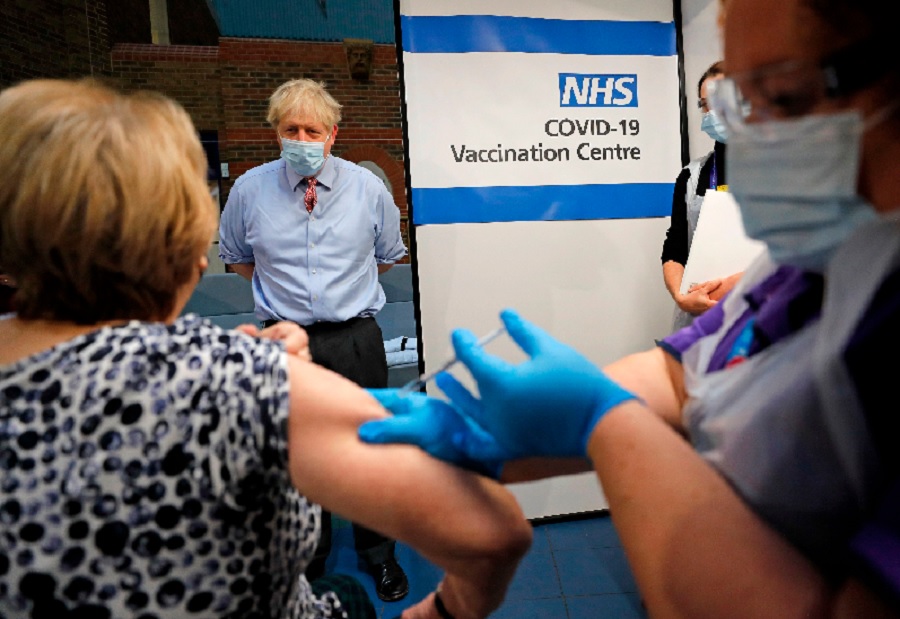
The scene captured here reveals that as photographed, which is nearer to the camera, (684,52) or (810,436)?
(810,436)

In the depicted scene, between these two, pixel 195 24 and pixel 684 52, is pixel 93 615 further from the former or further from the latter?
pixel 195 24

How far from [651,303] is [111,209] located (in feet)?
8.66

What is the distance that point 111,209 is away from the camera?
28.7 inches

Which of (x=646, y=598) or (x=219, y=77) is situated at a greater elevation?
(x=219, y=77)

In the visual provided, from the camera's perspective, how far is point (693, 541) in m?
0.62

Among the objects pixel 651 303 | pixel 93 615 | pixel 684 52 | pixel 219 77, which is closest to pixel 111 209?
pixel 93 615

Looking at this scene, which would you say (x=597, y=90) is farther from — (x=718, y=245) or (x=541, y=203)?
(x=718, y=245)

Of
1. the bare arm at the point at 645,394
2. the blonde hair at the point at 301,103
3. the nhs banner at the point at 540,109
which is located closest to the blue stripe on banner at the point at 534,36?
the nhs banner at the point at 540,109

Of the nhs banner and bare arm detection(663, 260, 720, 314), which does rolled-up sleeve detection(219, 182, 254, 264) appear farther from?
bare arm detection(663, 260, 720, 314)

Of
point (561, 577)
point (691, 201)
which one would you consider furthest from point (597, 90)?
point (561, 577)

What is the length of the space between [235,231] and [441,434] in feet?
7.21

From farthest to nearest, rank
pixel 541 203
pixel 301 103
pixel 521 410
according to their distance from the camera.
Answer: pixel 541 203 < pixel 301 103 < pixel 521 410

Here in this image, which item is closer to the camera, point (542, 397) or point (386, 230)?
point (542, 397)

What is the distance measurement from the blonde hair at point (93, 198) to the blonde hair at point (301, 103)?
5.97ft
